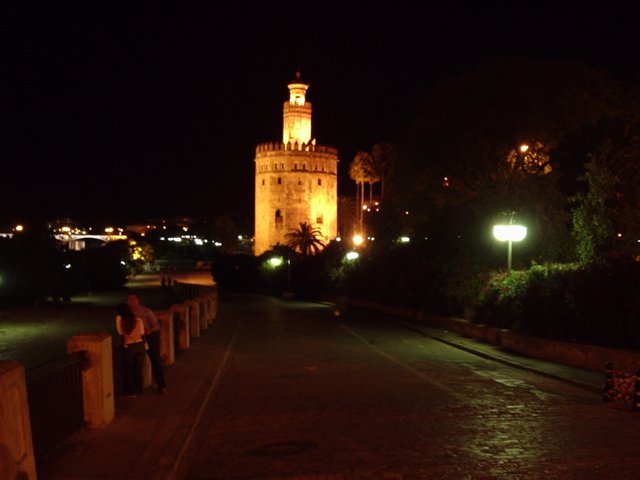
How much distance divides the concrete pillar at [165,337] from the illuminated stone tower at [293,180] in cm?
7172

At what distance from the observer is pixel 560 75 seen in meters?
42.2

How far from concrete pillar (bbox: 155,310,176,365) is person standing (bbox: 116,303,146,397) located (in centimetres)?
372

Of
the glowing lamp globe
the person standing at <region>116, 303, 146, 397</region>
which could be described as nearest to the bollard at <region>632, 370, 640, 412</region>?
the person standing at <region>116, 303, 146, 397</region>

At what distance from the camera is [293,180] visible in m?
89.8

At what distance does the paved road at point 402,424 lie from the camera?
815 centimetres

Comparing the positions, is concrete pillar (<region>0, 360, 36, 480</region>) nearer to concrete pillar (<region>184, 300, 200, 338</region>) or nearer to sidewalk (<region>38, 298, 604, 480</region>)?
sidewalk (<region>38, 298, 604, 480</region>)

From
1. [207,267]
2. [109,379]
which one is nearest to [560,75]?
[109,379]

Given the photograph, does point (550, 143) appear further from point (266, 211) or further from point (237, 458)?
point (266, 211)

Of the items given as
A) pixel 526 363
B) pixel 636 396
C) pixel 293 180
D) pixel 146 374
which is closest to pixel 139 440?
pixel 146 374

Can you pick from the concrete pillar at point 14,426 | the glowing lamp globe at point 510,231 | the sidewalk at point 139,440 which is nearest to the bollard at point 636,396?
the sidewalk at point 139,440

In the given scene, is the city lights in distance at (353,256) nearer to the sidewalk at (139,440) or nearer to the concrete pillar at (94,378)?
the sidewalk at (139,440)

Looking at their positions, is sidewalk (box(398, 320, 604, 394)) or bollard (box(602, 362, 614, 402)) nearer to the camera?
bollard (box(602, 362, 614, 402))

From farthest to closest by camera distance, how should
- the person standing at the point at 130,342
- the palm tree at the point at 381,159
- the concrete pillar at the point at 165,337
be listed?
the palm tree at the point at 381,159
the concrete pillar at the point at 165,337
the person standing at the point at 130,342

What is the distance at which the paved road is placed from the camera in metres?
8.15
